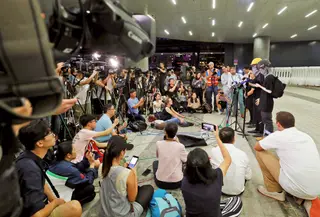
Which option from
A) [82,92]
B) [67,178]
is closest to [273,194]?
[67,178]

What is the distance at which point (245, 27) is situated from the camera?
11.0m

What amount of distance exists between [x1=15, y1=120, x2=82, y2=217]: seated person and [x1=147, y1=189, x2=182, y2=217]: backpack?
2.07 feet

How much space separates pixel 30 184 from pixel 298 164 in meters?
2.14

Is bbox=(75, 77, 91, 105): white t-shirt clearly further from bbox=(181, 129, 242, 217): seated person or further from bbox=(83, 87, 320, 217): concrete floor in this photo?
bbox=(181, 129, 242, 217): seated person

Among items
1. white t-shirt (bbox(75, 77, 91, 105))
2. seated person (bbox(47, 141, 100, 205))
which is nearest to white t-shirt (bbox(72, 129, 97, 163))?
seated person (bbox(47, 141, 100, 205))

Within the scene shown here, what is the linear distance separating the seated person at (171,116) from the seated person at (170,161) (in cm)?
239

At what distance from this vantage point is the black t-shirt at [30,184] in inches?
50.2

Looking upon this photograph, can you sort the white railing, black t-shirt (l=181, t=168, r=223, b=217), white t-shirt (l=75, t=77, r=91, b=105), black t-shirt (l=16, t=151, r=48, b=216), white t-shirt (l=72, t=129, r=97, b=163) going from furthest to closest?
the white railing < white t-shirt (l=75, t=77, r=91, b=105) < white t-shirt (l=72, t=129, r=97, b=163) < black t-shirt (l=181, t=168, r=223, b=217) < black t-shirt (l=16, t=151, r=48, b=216)

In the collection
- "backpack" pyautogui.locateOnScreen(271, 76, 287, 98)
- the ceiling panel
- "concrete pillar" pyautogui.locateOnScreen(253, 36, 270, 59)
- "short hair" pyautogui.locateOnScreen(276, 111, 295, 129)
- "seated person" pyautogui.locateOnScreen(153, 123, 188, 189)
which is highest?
the ceiling panel

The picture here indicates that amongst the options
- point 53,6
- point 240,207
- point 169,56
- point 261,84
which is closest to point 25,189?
point 53,6

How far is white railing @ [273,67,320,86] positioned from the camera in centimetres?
1117

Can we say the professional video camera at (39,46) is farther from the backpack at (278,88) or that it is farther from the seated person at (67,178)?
the backpack at (278,88)

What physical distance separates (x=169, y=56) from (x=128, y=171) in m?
18.9

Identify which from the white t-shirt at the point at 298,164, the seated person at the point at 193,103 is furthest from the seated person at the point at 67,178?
the seated person at the point at 193,103
